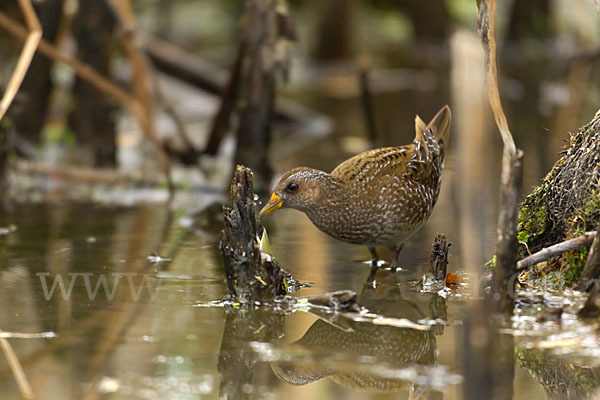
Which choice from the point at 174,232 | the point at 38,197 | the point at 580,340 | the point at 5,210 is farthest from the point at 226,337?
the point at 38,197

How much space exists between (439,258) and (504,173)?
1111 mm

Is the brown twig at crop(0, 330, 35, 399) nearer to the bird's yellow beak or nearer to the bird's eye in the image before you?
the bird's yellow beak

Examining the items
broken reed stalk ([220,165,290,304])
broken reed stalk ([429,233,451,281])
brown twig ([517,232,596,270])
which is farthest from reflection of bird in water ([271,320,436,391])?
broken reed stalk ([429,233,451,281])

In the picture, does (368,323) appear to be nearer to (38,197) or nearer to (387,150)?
(387,150)

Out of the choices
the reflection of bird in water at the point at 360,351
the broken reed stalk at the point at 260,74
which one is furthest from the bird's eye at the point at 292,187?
the broken reed stalk at the point at 260,74

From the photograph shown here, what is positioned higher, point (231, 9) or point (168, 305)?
point (231, 9)

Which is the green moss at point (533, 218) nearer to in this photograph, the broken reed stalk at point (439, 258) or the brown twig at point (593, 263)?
the broken reed stalk at point (439, 258)

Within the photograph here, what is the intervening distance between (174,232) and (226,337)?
220 cm

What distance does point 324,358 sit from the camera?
330 centimetres

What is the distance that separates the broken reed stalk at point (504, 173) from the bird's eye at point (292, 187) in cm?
139

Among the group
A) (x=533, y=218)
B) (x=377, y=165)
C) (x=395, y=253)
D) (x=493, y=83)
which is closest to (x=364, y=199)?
(x=377, y=165)

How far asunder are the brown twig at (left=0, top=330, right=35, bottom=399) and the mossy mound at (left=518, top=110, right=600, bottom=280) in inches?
91.2

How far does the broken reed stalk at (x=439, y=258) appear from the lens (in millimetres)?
4234

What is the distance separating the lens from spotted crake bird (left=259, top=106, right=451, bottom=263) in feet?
15.1
